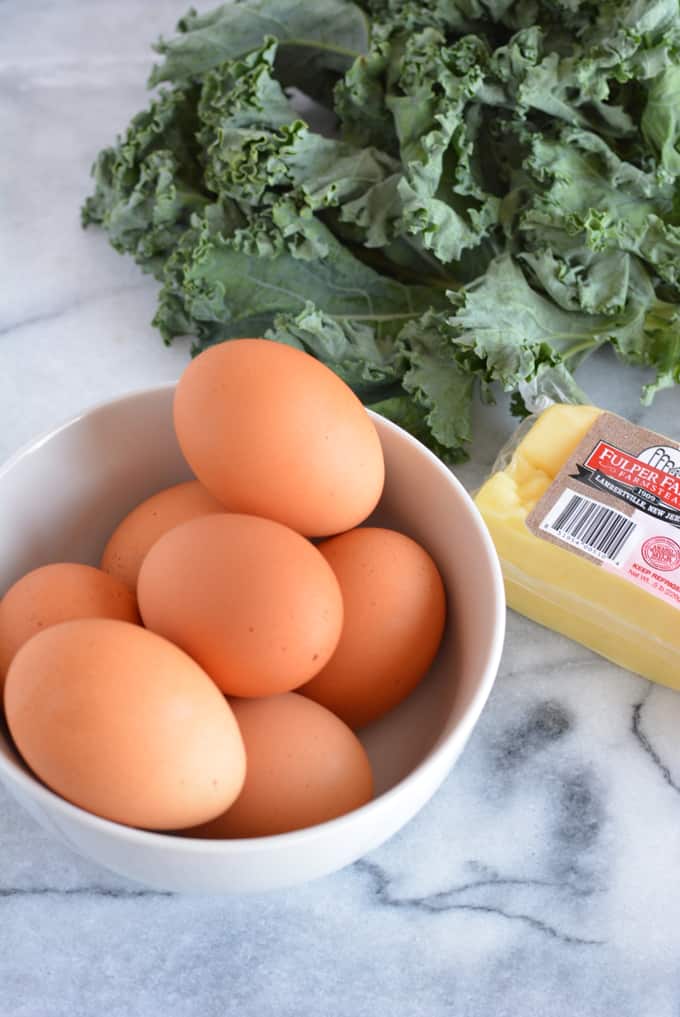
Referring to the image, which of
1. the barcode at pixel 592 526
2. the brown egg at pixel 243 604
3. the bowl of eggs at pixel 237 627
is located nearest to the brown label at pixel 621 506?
the barcode at pixel 592 526

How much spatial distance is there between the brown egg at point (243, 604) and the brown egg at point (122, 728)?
33 millimetres

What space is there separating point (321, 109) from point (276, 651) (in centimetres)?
81

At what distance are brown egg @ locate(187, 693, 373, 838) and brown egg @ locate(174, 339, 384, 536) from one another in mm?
122

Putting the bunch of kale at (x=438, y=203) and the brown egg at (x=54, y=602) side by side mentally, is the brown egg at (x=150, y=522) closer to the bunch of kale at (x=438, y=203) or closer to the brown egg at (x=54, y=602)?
the brown egg at (x=54, y=602)

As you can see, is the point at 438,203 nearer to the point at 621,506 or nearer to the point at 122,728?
the point at 621,506

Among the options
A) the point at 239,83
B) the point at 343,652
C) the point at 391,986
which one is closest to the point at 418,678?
the point at 343,652

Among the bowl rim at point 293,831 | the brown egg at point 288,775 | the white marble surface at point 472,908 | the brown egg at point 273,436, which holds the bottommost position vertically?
the white marble surface at point 472,908

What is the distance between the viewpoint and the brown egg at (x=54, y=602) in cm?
59

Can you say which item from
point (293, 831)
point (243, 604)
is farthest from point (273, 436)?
point (293, 831)

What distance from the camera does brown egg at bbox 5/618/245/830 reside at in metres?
0.49

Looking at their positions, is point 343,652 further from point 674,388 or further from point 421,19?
point 421,19

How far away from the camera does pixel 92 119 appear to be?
3.92 ft

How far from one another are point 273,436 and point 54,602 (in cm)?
16

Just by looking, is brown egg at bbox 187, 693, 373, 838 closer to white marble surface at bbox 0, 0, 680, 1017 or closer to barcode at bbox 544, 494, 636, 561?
white marble surface at bbox 0, 0, 680, 1017
